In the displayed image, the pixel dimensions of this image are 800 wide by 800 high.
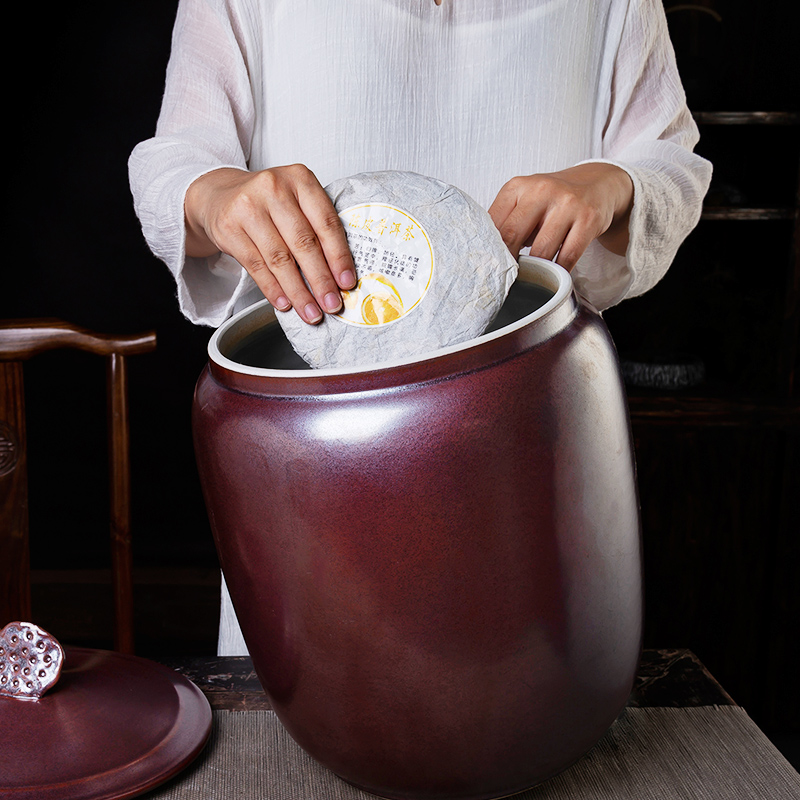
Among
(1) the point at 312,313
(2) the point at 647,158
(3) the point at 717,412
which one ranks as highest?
(2) the point at 647,158

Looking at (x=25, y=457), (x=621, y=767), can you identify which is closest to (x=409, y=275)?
(x=621, y=767)

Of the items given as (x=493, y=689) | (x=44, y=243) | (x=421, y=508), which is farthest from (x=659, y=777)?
(x=44, y=243)

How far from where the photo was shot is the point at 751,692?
1.89 metres

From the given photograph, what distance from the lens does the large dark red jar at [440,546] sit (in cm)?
43

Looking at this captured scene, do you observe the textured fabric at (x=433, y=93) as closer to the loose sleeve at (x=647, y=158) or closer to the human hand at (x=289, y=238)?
the loose sleeve at (x=647, y=158)

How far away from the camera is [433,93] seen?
85 cm

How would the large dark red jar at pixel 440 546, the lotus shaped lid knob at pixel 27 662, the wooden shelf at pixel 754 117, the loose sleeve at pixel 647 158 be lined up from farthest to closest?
1. the wooden shelf at pixel 754 117
2. the loose sleeve at pixel 647 158
3. the lotus shaped lid knob at pixel 27 662
4. the large dark red jar at pixel 440 546

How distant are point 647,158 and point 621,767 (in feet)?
1.82

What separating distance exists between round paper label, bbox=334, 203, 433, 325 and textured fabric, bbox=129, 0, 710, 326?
297 mm

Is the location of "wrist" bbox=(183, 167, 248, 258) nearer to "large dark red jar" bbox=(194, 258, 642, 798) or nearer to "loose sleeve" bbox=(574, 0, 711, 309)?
"large dark red jar" bbox=(194, 258, 642, 798)

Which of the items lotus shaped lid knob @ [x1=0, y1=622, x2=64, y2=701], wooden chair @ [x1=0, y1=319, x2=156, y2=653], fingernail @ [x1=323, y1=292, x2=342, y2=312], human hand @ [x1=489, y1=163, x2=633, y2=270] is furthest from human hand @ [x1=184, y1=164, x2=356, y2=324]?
wooden chair @ [x1=0, y1=319, x2=156, y2=653]

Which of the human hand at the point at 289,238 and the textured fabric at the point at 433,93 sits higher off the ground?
the textured fabric at the point at 433,93

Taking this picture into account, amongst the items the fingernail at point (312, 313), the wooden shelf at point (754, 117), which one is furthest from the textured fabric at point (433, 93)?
the wooden shelf at point (754, 117)

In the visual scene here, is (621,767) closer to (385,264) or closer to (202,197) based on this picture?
(385,264)
